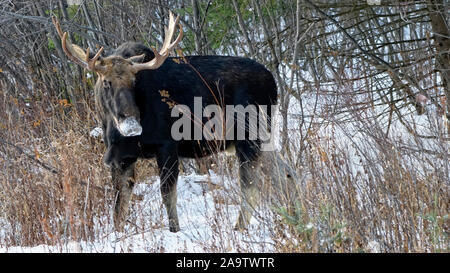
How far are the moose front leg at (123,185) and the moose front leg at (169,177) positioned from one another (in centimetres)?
32

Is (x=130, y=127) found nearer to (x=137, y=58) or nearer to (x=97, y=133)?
(x=137, y=58)

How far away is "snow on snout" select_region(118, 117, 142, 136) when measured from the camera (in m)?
6.15

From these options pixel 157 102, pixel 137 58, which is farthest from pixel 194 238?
pixel 137 58

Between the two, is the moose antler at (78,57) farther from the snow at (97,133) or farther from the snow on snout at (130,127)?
the snow at (97,133)

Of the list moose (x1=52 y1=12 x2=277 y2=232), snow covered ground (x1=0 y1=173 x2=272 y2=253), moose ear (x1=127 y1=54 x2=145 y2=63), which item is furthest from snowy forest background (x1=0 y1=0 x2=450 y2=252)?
moose ear (x1=127 y1=54 x2=145 y2=63)

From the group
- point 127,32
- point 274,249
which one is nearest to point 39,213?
point 274,249

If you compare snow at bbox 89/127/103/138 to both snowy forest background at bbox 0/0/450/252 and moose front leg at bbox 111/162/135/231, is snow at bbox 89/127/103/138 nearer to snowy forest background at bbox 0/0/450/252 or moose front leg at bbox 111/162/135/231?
snowy forest background at bbox 0/0/450/252

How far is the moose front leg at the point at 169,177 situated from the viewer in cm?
658

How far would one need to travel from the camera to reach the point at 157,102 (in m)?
6.75

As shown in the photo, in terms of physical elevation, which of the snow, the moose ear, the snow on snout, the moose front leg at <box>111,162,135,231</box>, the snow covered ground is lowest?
the snow covered ground

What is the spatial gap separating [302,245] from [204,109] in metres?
2.95

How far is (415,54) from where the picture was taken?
8.84m

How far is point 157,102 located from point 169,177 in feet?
2.66

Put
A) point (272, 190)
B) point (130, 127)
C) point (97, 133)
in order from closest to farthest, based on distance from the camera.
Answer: point (272, 190), point (130, 127), point (97, 133)
